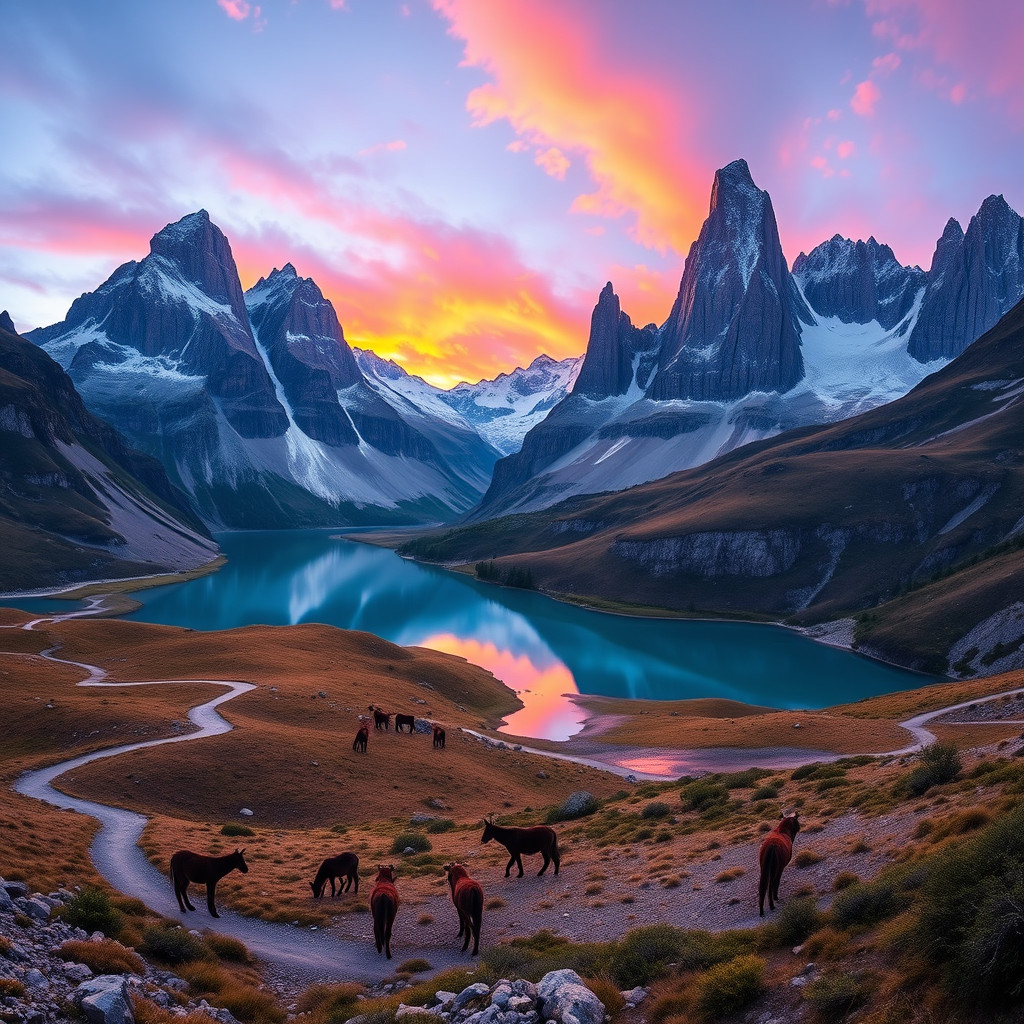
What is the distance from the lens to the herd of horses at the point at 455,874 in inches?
674

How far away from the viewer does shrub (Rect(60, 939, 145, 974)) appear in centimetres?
1418

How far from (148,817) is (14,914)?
18027 millimetres

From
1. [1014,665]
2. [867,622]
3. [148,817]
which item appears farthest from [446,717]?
[867,622]

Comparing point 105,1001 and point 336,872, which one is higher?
point 105,1001

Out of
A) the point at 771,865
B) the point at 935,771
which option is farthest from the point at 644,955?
the point at 935,771

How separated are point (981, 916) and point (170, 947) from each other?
54.0 ft

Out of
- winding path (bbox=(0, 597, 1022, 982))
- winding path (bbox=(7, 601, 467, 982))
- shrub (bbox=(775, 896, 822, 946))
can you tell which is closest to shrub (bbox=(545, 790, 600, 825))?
winding path (bbox=(7, 601, 467, 982))

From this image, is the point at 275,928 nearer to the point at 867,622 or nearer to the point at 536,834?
the point at 536,834

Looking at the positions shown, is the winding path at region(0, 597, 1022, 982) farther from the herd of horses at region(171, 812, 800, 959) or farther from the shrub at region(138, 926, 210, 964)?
the shrub at region(138, 926, 210, 964)

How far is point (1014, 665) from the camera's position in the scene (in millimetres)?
102812

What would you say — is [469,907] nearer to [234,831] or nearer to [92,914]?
[92,914]

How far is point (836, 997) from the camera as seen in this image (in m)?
10.9

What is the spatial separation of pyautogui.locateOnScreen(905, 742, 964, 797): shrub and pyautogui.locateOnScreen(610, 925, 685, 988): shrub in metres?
10.6

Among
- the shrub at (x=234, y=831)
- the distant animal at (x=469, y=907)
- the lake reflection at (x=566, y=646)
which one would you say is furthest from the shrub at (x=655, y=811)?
the lake reflection at (x=566, y=646)
